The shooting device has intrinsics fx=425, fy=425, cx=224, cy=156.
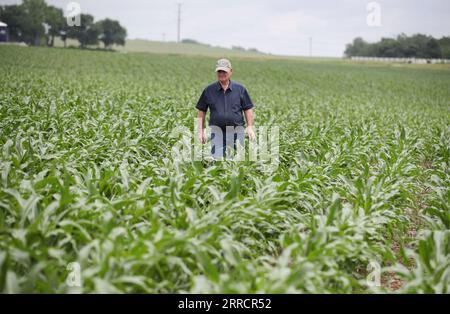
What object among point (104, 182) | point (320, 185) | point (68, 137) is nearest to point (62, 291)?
point (104, 182)

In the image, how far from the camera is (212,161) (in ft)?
20.4

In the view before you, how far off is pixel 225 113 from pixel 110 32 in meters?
79.9

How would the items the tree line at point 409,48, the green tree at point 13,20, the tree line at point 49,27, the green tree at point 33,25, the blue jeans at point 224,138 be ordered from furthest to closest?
the green tree at point 13,20 → the green tree at point 33,25 → the tree line at point 49,27 → the tree line at point 409,48 → the blue jeans at point 224,138

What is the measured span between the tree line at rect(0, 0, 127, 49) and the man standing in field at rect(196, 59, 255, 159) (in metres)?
75.6

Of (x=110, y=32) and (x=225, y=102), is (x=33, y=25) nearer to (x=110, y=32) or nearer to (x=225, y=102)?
(x=110, y=32)

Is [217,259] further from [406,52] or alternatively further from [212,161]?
[406,52]

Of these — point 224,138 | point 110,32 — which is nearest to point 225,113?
point 224,138

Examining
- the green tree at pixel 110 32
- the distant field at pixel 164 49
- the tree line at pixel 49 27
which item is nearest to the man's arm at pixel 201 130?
the distant field at pixel 164 49

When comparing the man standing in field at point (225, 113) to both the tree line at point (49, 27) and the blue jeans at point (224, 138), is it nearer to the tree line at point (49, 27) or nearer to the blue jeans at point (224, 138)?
the blue jeans at point (224, 138)

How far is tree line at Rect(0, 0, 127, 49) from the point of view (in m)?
76.2

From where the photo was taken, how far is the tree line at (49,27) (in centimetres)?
7619

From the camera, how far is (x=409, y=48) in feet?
259

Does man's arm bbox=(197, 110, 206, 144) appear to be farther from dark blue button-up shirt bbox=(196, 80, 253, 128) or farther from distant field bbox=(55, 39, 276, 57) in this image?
distant field bbox=(55, 39, 276, 57)
